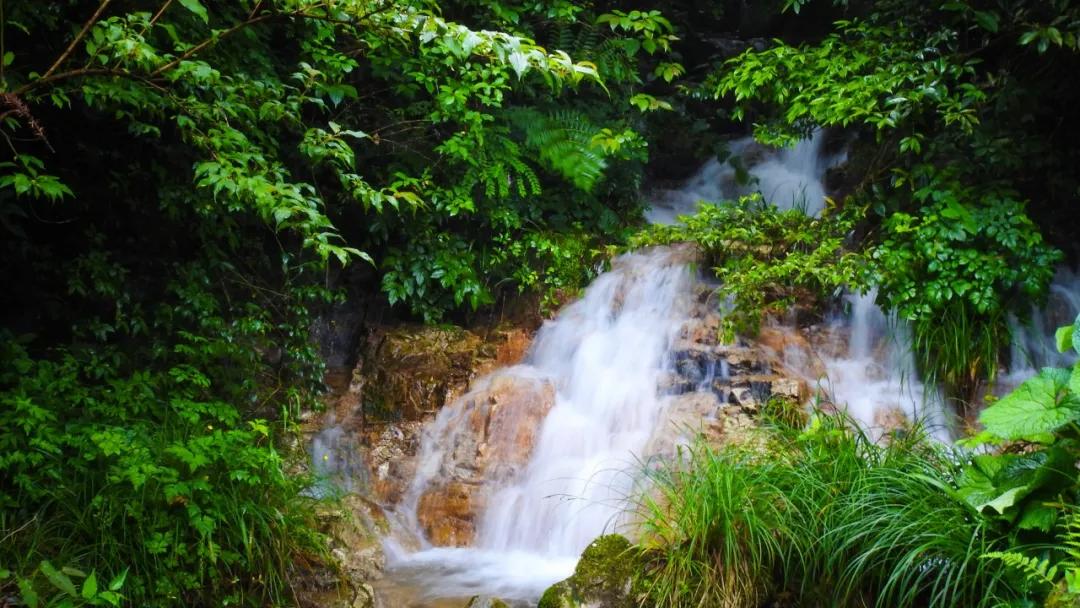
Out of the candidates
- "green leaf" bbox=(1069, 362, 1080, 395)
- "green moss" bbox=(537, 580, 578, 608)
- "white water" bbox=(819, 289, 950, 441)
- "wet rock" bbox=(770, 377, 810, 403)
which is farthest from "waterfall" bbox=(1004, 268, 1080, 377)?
"green moss" bbox=(537, 580, 578, 608)

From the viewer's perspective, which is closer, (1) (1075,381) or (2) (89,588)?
(1) (1075,381)

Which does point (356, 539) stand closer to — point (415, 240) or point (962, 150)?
point (415, 240)

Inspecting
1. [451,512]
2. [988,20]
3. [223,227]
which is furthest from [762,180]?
[223,227]

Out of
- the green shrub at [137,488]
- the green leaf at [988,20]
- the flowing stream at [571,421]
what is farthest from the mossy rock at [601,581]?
the green leaf at [988,20]

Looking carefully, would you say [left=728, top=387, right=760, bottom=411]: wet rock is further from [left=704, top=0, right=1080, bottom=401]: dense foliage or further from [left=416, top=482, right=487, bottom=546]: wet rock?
[left=416, top=482, right=487, bottom=546]: wet rock

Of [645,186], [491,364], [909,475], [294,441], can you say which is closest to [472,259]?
[491,364]

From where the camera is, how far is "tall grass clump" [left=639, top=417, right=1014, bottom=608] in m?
2.95

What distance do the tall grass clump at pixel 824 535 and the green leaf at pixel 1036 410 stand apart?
1.14 feet

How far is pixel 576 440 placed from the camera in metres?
5.32

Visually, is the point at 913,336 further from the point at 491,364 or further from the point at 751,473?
the point at 491,364

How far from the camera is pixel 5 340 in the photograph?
3900 mm

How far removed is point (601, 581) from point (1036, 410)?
6.27 ft

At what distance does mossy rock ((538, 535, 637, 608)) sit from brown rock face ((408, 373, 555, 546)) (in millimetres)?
1714

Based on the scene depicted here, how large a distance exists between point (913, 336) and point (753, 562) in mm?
3044
